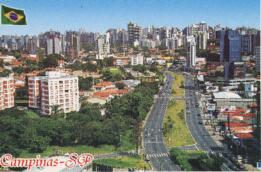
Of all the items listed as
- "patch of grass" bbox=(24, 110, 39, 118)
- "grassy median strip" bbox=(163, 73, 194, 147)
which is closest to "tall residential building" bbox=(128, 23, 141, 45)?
"grassy median strip" bbox=(163, 73, 194, 147)

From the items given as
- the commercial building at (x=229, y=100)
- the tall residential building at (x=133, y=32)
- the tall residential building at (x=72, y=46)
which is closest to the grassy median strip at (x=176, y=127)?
the commercial building at (x=229, y=100)

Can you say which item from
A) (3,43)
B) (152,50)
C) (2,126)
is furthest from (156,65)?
(2,126)

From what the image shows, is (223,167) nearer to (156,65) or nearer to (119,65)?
(119,65)

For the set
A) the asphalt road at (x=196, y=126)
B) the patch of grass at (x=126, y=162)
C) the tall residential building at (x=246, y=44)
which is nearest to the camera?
the patch of grass at (x=126, y=162)

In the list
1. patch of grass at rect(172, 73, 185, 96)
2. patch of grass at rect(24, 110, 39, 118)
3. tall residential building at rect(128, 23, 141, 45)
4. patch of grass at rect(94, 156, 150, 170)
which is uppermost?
tall residential building at rect(128, 23, 141, 45)

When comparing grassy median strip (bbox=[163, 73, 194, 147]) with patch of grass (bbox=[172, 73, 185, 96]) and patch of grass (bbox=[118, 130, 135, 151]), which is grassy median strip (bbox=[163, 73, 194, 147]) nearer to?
patch of grass (bbox=[172, 73, 185, 96])

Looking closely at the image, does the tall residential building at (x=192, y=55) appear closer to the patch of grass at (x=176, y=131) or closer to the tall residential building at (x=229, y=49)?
the tall residential building at (x=229, y=49)
